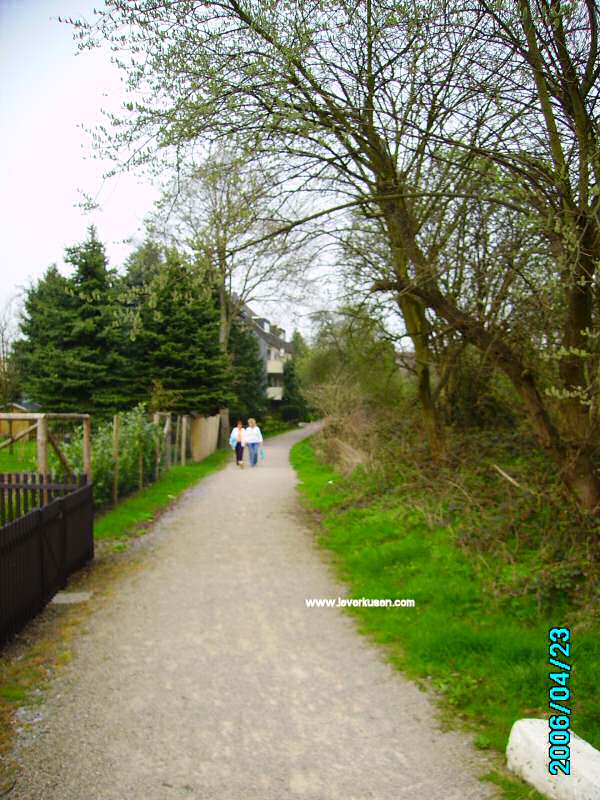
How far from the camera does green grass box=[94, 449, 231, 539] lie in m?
10.7

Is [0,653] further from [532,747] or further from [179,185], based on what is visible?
[179,185]

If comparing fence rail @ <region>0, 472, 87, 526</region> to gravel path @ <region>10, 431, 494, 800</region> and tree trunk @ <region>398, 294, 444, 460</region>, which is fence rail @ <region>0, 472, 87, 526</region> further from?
tree trunk @ <region>398, 294, 444, 460</region>

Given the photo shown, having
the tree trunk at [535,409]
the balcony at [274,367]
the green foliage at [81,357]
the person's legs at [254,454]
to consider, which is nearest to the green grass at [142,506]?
the person's legs at [254,454]

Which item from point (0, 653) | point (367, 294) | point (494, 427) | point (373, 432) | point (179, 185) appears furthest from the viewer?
A: point (373, 432)

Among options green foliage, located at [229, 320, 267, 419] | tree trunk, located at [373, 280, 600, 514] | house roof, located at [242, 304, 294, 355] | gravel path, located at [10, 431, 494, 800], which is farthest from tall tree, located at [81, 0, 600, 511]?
house roof, located at [242, 304, 294, 355]

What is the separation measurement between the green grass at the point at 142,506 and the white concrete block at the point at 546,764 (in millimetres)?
7707

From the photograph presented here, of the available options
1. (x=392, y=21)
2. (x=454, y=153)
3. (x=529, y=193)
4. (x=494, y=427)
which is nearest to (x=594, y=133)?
(x=529, y=193)

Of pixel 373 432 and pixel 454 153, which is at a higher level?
pixel 454 153

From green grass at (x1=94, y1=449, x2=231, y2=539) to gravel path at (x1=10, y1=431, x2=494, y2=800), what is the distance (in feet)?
10.3

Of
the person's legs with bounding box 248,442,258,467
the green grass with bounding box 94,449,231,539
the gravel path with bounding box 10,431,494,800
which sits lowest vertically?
the gravel path with bounding box 10,431,494,800

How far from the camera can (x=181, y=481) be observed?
58.8 ft

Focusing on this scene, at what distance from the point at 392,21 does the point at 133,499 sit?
1065 cm

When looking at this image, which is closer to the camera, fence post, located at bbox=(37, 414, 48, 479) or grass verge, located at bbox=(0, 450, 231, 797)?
grass verge, located at bbox=(0, 450, 231, 797)

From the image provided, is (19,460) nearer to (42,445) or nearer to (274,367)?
(42,445)
